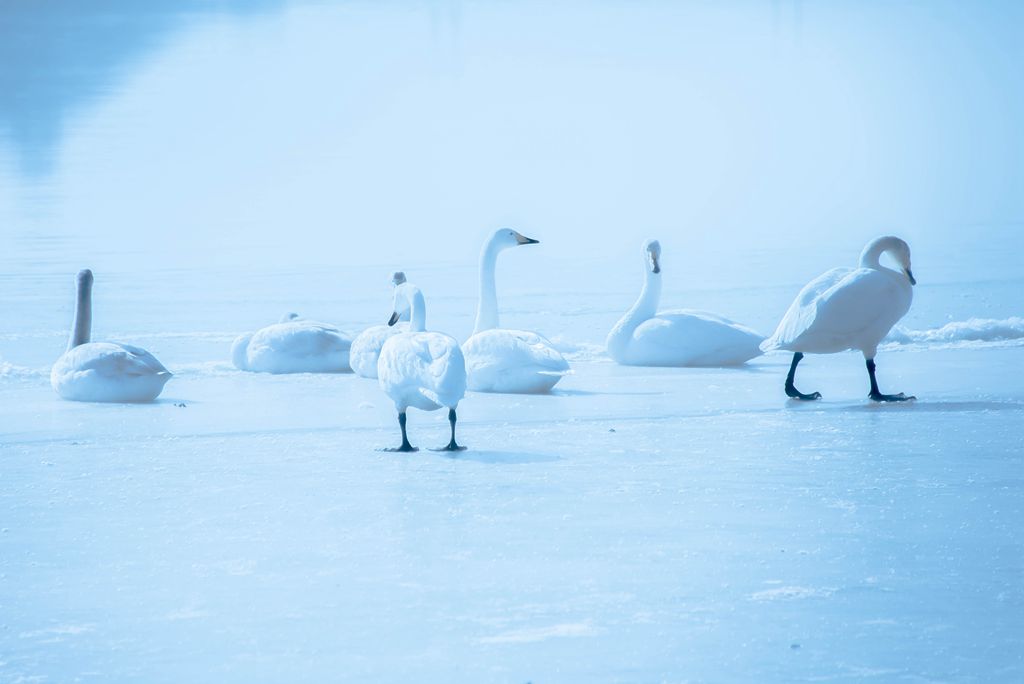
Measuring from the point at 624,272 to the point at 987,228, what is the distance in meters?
10.6

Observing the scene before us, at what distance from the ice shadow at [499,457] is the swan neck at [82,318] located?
3.55 metres

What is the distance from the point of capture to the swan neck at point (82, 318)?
8625mm

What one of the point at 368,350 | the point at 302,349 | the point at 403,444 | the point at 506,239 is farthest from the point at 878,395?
the point at 302,349

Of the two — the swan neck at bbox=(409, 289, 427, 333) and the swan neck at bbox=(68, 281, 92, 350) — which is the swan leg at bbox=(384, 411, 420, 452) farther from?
the swan neck at bbox=(68, 281, 92, 350)

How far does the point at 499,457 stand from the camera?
226 inches

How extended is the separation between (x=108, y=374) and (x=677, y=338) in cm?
318

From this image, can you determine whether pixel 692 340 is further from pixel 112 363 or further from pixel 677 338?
pixel 112 363

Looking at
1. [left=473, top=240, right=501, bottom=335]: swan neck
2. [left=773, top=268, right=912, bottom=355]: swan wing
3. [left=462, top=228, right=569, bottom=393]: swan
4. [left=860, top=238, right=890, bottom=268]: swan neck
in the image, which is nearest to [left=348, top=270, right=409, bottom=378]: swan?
[left=473, top=240, right=501, bottom=335]: swan neck

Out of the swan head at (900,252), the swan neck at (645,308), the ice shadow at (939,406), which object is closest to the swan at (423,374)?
the ice shadow at (939,406)

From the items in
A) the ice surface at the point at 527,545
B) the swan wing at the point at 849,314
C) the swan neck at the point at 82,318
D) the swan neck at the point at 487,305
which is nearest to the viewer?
the ice surface at the point at 527,545

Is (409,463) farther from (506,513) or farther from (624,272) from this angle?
(624,272)

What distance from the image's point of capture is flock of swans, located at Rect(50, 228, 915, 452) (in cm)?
589

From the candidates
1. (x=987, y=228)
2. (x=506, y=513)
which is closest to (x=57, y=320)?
(x=506, y=513)

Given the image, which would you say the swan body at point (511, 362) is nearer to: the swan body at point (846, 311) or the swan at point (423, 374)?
the swan body at point (846, 311)
